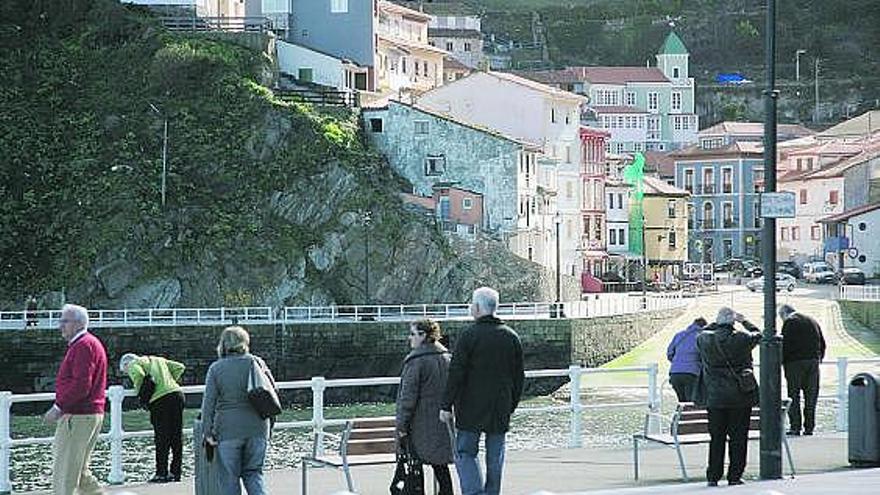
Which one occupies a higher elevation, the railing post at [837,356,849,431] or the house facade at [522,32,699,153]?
the house facade at [522,32,699,153]

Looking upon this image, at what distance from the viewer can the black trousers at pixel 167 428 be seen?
64.0 feet

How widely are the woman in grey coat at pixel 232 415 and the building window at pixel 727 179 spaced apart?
10620 centimetres

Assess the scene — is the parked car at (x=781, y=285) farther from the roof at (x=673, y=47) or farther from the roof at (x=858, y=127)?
the roof at (x=673, y=47)

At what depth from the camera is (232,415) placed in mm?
15305

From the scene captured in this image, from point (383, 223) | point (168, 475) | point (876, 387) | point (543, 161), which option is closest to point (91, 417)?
point (168, 475)

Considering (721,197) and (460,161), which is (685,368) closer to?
(460,161)

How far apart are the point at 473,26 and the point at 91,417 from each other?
421 feet

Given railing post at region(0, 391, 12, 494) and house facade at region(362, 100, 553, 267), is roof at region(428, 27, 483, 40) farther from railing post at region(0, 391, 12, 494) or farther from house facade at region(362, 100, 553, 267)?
railing post at region(0, 391, 12, 494)

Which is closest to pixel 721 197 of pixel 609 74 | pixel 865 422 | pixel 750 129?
pixel 750 129

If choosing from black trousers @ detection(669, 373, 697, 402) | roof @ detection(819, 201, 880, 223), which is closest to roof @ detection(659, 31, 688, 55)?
roof @ detection(819, 201, 880, 223)

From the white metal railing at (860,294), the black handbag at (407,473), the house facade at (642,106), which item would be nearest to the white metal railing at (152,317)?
the white metal railing at (860,294)

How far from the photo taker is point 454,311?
6425 centimetres

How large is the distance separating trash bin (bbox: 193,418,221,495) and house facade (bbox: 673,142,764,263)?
104 m

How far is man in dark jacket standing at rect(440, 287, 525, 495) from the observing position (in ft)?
50.6
